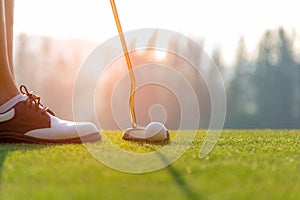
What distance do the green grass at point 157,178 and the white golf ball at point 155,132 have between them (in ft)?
2.03

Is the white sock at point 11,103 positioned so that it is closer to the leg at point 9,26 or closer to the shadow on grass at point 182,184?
the leg at point 9,26

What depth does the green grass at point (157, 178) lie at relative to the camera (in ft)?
Result: 4.20

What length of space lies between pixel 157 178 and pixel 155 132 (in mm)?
1200

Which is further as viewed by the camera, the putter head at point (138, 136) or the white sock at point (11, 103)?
the putter head at point (138, 136)

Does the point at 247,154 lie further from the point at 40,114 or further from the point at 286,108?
the point at 286,108

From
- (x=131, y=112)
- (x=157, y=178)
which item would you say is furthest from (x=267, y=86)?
(x=157, y=178)

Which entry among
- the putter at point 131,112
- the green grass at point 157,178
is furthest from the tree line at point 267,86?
the green grass at point 157,178

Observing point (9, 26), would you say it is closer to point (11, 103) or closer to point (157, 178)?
point (11, 103)

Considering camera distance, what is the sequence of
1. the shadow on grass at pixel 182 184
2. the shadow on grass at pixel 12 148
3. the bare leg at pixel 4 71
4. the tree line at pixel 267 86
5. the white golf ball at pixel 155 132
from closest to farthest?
the shadow on grass at pixel 182 184 → the shadow on grass at pixel 12 148 → the bare leg at pixel 4 71 → the white golf ball at pixel 155 132 → the tree line at pixel 267 86

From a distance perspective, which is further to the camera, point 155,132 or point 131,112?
point 131,112

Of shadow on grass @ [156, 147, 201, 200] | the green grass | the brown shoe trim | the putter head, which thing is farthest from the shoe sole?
shadow on grass @ [156, 147, 201, 200]

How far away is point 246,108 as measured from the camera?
33844mm

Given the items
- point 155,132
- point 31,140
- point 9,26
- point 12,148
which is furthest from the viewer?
point 9,26

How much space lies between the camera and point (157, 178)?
1.49m
